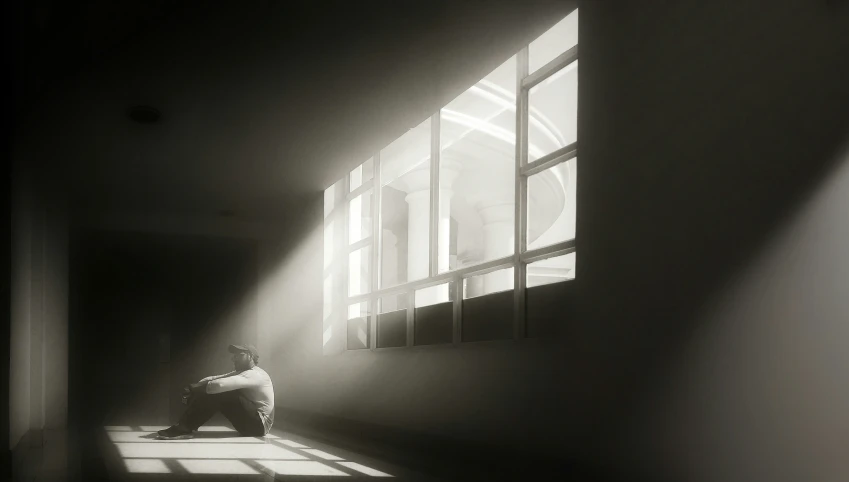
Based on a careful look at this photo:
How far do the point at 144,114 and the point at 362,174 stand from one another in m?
2.19

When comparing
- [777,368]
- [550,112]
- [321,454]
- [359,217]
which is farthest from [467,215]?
[777,368]

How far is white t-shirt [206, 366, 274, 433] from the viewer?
19.0 feet

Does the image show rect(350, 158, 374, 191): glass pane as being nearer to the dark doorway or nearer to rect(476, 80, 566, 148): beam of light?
rect(476, 80, 566, 148): beam of light

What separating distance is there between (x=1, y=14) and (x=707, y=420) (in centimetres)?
367

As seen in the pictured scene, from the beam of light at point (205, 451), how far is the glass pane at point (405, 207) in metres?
1.76

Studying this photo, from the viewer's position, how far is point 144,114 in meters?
5.20

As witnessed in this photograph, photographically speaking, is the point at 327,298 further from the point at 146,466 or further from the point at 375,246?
the point at 146,466

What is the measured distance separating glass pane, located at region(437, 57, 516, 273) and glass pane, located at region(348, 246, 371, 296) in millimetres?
1090

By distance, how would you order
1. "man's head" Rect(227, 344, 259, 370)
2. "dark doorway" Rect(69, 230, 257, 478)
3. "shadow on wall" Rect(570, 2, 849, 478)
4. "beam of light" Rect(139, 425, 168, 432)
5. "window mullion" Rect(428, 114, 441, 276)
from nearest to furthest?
"shadow on wall" Rect(570, 2, 849, 478), "window mullion" Rect(428, 114, 441, 276), "man's head" Rect(227, 344, 259, 370), "beam of light" Rect(139, 425, 168, 432), "dark doorway" Rect(69, 230, 257, 478)

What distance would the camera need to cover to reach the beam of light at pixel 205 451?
A: 442 cm

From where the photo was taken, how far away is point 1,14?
3434 mm

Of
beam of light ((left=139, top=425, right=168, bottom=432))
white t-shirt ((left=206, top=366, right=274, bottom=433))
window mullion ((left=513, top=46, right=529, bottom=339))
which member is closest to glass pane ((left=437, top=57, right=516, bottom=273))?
window mullion ((left=513, top=46, right=529, bottom=339))

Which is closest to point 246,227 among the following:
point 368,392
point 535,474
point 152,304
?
point 152,304

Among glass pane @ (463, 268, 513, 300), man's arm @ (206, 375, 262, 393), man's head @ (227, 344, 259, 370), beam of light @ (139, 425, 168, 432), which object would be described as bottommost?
beam of light @ (139, 425, 168, 432)
